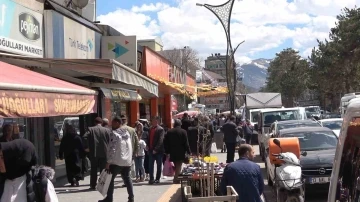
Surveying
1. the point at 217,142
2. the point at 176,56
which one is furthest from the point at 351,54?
the point at 176,56

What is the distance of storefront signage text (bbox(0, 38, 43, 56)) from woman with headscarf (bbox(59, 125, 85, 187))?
2519 mm

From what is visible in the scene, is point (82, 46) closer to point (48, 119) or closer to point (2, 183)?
point (48, 119)

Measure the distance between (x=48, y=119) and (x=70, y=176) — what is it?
4.98 ft

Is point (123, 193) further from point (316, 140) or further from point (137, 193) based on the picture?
point (316, 140)

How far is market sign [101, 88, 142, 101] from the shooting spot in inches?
610

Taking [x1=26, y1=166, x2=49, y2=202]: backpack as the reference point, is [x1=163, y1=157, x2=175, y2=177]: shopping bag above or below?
below

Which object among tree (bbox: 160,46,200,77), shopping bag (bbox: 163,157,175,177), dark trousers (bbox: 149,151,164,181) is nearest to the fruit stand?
shopping bag (bbox: 163,157,175,177)

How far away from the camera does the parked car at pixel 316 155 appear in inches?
455

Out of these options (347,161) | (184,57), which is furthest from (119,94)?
(184,57)

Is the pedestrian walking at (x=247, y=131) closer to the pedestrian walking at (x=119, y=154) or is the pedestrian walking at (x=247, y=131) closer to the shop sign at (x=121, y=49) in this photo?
the shop sign at (x=121, y=49)

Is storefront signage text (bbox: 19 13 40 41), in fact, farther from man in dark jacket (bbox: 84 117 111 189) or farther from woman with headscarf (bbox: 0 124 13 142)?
woman with headscarf (bbox: 0 124 13 142)

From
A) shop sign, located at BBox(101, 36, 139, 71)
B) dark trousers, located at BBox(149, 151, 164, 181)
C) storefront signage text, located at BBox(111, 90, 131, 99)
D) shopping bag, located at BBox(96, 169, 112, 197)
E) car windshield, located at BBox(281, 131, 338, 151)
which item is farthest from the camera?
shop sign, located at BBox(101, 36, 139, 71)

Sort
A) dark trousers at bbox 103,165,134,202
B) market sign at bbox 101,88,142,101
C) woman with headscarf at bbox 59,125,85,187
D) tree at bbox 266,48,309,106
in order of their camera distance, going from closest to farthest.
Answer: dark trousers at bbox 103,165,134,202
woman with headscarf at bbox 59,125,85,187
market sign at bbox 101,88,142,101
tree at bbox 266,48,309,106

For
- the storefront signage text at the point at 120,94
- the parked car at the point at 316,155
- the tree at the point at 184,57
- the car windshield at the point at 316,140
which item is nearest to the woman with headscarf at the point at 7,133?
the parked car at the point at 316,155
